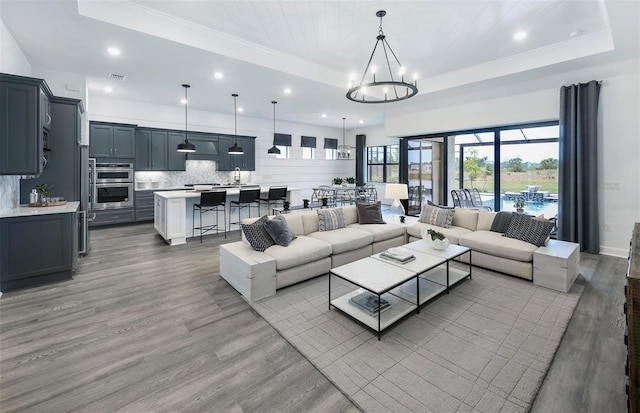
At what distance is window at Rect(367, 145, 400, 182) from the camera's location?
11000 millimetres

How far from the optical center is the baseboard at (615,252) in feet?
16.0

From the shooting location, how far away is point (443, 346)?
7.84ft

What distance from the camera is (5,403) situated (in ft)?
5.99

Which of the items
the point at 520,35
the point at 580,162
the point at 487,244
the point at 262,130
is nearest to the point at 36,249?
the point at 487,244

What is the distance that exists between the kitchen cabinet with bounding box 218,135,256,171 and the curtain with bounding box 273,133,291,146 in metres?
0.87

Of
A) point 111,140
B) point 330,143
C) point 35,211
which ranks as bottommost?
point 35,211

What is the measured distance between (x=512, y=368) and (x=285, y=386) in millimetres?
1630

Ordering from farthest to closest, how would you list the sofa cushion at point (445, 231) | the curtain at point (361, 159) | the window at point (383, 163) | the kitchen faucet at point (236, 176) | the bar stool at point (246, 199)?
the curtain at point (361, 159)
the window at point (383, 163)
the kitchen faucet at point (236, 176)
the bar stool at point (246, 199)
the sofa cushion at point (445, 231)

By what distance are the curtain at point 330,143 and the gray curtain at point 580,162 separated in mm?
7721

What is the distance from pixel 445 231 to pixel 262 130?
23.8 feet

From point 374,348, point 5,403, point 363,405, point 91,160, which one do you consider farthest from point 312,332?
point 91,160

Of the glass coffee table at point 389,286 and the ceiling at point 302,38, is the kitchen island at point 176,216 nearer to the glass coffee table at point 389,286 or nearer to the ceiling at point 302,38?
the ceiling at point 302,38

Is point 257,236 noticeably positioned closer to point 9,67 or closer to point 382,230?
point 382,230

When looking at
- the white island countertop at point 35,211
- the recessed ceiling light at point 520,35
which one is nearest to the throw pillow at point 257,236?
the white island countertop at point 35,211
